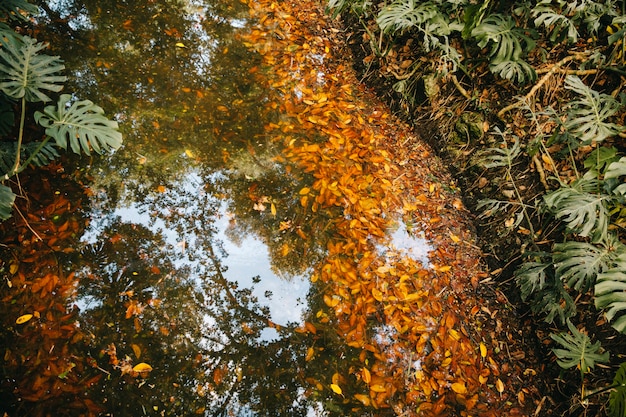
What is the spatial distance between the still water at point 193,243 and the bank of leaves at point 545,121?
0.89m

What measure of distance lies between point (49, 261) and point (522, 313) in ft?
10.3

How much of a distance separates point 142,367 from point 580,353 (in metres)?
2.50

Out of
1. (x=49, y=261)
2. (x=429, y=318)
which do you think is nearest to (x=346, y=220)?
(x=429, y=318)

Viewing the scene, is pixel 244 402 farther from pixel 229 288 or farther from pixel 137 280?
pixel 137 280

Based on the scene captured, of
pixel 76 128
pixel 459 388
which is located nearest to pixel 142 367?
pixel 76 128

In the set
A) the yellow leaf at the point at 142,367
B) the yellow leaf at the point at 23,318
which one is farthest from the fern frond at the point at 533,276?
the yellow leaf at the point at 23,318

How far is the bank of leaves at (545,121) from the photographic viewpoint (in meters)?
2.25

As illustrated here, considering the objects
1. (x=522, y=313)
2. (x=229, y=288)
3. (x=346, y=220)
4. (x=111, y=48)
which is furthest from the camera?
(x=111, y=48)

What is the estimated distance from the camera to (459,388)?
232cm

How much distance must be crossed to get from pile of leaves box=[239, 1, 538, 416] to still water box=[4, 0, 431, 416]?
0.06m

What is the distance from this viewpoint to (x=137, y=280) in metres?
2.37

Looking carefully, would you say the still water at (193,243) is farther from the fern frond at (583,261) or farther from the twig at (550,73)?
the twig at (550,73)

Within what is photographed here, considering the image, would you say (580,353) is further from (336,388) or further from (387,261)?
(336,388)

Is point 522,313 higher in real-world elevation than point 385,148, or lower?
lower
